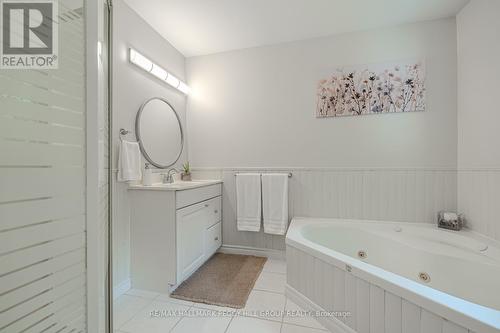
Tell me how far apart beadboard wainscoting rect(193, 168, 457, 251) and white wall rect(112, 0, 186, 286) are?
3.69 ft

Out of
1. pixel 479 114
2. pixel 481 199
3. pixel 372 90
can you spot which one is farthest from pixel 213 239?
pixel 479 114

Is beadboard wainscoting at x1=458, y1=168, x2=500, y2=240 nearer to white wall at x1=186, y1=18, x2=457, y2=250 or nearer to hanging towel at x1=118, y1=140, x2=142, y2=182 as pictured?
white wall at x1=186, y1=18, x2=457, y2=250

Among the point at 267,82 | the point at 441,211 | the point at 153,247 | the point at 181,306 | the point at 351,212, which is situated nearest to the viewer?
the point at 181,306

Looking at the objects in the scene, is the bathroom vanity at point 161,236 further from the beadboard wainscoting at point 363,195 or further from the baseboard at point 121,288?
the beadboard wainscoting at point 363,195

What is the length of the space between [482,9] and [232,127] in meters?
2.27

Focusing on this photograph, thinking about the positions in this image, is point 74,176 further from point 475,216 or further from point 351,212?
point 475,216

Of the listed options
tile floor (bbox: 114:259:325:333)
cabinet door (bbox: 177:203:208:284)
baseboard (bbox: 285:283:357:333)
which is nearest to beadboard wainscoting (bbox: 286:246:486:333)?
baseboard (bbox: 285:283:357:333)

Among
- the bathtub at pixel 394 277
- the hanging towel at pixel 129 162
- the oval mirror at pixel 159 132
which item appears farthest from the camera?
the oval mirror at pixel 159 132

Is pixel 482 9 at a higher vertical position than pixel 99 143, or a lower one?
higher

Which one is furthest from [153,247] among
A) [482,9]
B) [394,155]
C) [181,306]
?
[482,9]

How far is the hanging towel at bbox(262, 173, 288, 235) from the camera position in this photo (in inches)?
87.9

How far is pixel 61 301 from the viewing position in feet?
1.63

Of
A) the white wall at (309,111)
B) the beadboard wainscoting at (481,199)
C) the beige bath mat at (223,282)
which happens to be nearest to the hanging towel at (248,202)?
the white wall at (309,111)

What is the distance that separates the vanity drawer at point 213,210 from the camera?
7.19ft
